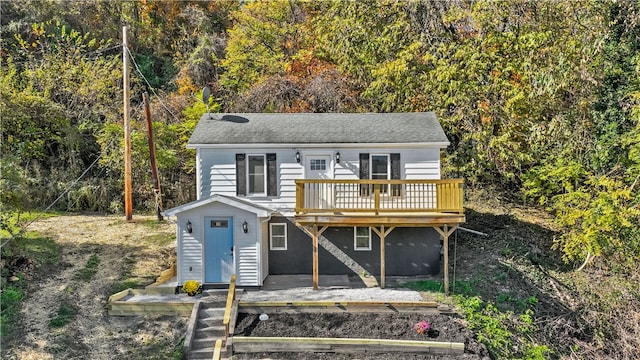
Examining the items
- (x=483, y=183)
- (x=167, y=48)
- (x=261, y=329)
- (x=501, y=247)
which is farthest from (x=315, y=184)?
(x=167, y=48)

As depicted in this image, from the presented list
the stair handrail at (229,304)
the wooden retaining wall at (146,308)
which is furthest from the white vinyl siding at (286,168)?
the wooden retaining wall at (146,308)

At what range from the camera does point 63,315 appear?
10.1 metres

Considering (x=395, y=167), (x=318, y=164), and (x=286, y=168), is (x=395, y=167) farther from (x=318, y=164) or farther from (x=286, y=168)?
(x=286, y=168)

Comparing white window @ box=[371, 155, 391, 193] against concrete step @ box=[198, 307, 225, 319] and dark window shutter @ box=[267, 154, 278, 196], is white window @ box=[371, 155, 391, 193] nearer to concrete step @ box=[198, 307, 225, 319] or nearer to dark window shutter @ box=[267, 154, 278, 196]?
dark window shutter @ box=[267, 154, 278, 196]

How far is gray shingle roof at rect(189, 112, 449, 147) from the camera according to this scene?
13.1m

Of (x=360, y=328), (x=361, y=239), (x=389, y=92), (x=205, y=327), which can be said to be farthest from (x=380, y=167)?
(x=389, y=92)

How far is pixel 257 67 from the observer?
915 inches

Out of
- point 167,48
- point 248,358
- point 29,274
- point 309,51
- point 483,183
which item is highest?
point 167,48

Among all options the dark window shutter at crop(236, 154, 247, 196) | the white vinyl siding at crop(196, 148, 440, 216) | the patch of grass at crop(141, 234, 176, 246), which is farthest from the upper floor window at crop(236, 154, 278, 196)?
the patch of grass at crop(141, 234, 176, 246)

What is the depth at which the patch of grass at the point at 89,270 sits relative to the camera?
12281mm

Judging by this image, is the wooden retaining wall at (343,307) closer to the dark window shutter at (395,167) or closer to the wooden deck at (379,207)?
the wooden deck at (379,207)

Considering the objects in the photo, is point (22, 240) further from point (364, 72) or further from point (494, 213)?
point (494, 213)

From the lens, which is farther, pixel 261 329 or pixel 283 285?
pixel 283 285

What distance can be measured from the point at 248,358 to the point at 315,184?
17.0 feet
